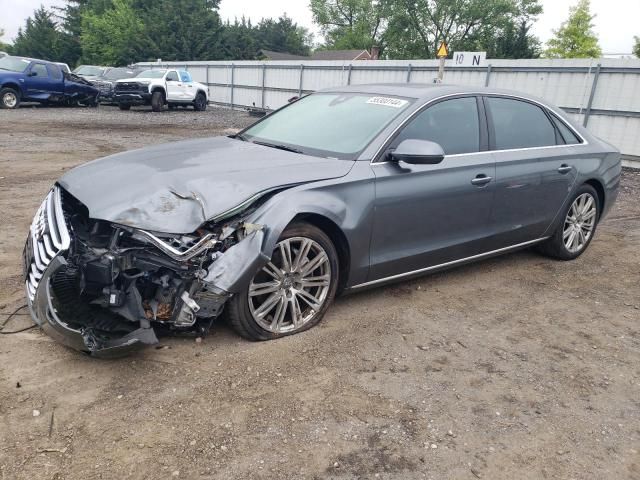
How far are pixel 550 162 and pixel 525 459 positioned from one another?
10.2 feet

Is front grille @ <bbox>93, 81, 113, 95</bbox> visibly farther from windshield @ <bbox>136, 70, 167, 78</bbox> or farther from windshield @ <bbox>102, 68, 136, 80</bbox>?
windshield @ <bbox>136, 70, 167, 78</bbox>

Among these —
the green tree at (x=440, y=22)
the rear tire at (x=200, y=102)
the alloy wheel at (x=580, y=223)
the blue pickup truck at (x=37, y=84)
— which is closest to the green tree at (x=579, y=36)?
the green tree at (x=440, y=22)

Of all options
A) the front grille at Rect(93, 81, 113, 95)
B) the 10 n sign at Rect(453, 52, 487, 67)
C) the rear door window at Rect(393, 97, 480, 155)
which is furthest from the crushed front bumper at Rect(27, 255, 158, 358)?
the front grille at Rect(93, 81, 113, 95)

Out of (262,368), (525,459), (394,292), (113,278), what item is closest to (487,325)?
(394,292)

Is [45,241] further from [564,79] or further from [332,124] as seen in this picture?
[564,79]

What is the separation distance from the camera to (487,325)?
13.2 feet

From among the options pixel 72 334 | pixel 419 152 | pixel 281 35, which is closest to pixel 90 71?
pixel 419 152

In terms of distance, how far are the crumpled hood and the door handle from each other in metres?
1.16

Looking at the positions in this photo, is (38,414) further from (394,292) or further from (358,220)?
(394,292)

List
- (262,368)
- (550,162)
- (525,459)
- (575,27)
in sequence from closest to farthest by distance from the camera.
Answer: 1. (525,459)
2. (262,368)
3. (550,162)
4. (575,27)

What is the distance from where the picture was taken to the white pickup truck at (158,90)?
20.6 m

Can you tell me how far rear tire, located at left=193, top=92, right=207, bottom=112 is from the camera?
22.8 m

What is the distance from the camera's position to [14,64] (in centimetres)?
1845

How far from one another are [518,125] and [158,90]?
61.0ft
